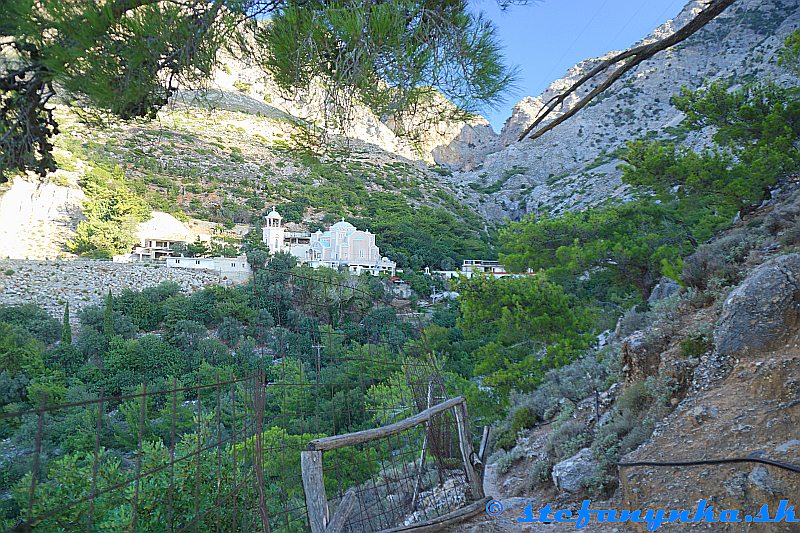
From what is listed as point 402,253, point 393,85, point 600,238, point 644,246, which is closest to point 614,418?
point 393,85

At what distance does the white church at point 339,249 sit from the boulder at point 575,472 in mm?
22837

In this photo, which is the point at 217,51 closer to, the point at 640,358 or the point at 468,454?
the point at 468,454

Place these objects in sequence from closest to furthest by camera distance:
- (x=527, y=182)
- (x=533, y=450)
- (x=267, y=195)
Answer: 1. (x=533, y=450)
2. (x=267, y=195)
3. (x=527, y=182)

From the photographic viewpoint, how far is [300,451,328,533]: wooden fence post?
1.98 metres

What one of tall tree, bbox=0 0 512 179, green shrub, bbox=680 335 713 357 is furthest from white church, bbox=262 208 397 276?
tall tree, bbox=0 0 512 179

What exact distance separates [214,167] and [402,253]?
59.7ft

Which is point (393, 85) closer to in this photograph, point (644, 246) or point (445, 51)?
point (445, 51)

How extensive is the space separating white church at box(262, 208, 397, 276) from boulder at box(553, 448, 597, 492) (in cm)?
2284

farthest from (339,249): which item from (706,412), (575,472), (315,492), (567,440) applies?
(315,492)

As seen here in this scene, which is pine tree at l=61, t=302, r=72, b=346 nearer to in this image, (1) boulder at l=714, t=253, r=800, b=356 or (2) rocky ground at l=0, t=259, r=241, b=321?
(2) rocky ground at l=0, t=259, r=241, b=321

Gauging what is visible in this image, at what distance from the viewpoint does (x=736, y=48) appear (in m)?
40.7

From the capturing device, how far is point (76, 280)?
74.9 feet

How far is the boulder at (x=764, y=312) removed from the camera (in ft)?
11.5

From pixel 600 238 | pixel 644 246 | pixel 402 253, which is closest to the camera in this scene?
pixel 644 246
